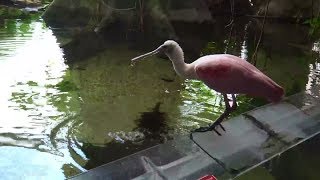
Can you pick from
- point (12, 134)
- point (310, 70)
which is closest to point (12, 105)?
point (12, 134)

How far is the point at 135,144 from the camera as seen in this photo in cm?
367

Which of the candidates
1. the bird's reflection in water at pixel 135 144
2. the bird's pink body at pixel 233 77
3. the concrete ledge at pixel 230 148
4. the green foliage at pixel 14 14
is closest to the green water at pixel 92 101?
the bird's reflection in water at pixel 135 144

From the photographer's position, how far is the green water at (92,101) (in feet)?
11.4

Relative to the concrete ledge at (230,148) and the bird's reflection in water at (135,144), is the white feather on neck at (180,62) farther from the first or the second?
the bird's reflection in water at (135,144)

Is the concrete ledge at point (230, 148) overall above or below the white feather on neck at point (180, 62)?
below

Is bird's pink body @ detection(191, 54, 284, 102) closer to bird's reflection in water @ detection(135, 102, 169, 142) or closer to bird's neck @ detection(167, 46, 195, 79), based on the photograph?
bird's neck @ detection(167, 46, 195, 79)

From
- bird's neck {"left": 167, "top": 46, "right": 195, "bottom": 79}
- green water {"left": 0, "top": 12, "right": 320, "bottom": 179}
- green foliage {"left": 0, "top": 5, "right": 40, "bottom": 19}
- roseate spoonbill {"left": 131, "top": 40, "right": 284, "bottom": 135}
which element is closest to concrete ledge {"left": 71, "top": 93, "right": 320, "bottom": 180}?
green water {"left": 0, "top": 12, "right": 320, "bottom": 179}

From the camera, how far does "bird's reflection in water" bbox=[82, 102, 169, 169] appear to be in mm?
3441

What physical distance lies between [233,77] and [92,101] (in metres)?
2.20

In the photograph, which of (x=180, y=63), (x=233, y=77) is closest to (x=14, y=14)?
(x=180, y=63)

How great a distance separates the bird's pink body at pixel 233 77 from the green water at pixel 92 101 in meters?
0.56

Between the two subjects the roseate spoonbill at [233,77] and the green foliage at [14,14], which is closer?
the roseate spoonbill at [233,77]

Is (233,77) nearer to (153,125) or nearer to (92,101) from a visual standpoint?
(153,125)

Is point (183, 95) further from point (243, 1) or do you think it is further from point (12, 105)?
point (243, 1)
